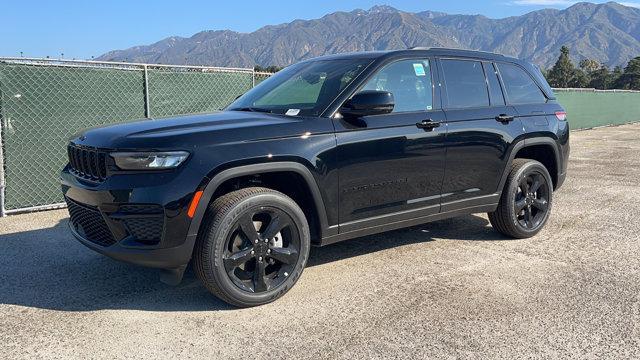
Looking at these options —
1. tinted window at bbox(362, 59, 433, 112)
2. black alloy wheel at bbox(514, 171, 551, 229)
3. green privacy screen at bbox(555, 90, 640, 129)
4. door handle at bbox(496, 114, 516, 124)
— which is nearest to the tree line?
green privacy screen at bbox(555, 90, 640, 129)

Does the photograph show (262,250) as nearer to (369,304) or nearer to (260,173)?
(260,173)

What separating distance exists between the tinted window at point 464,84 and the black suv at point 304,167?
0.01 metres

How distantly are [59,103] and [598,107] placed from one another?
20.1m

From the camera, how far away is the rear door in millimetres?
4766

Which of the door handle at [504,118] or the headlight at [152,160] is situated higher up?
the headlight at [152,160]

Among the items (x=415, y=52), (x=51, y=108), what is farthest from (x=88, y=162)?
(x=51, y=108)

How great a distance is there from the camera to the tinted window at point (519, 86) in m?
5.39

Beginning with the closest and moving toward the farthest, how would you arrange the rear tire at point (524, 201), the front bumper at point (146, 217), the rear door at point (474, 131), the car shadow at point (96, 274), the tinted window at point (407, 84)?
the front bumper at point (146, 217)
the car shadow at point (96, 274)
the tinted window at point (407, 84)
the rear door at point (474, 131)
the rear tire at point (524, 201)

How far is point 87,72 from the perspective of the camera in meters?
6.96

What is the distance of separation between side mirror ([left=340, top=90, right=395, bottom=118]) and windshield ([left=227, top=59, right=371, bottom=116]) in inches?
6.8

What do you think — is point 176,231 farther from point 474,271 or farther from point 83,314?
point 474,271

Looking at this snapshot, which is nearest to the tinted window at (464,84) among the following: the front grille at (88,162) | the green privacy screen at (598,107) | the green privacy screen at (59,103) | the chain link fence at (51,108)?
the front grille at (88,162)

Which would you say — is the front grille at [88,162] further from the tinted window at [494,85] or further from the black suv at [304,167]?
the tinted window at [494,85]

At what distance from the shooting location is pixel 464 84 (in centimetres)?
499
